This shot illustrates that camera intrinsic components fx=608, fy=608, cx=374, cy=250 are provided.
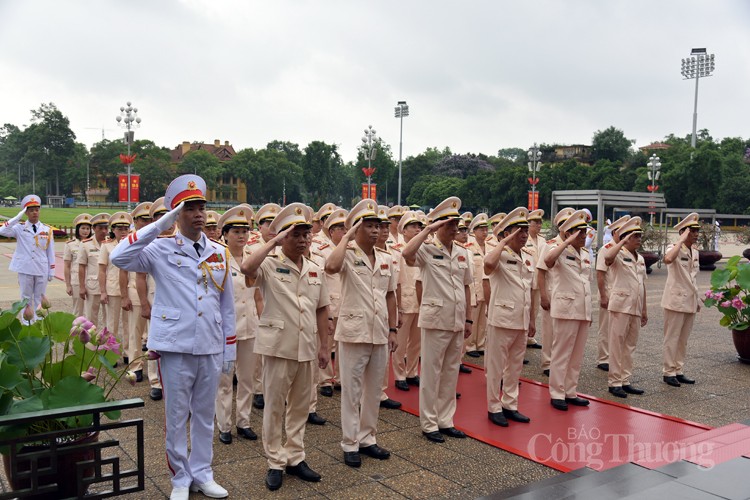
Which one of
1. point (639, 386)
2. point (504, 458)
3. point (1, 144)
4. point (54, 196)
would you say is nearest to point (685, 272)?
point (639, 386)

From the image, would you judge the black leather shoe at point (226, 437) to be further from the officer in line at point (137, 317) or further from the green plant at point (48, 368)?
the officer in line at point (137, 317)

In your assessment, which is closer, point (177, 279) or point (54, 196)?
point (177, 279)

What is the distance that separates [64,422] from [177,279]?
40.7 inches

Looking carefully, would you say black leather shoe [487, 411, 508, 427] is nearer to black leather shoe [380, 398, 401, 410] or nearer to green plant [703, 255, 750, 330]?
black leather shoe [380, 398, 401, 410]

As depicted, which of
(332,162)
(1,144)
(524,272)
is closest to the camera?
(524,272)

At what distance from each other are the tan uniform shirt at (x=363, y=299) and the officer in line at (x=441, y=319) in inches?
15.1

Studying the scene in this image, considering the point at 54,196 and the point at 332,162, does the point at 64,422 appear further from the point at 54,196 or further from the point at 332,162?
the point at 54,196

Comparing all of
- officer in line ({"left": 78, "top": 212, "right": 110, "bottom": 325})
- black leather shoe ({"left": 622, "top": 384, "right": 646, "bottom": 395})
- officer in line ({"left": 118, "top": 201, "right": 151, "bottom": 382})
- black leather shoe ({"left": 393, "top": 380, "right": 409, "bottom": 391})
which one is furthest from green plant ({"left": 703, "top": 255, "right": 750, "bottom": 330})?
officer in line ({"left": 78, "top": 212, "right": 110, "bottom": 325})

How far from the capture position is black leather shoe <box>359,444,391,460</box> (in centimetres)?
479

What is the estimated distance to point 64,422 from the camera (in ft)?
11.2

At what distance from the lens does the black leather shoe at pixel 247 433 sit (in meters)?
5.21

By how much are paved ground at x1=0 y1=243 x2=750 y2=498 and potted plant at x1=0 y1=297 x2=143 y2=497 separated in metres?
0.95

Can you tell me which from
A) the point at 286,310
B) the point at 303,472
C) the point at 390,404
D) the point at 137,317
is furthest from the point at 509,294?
the point at 137,317

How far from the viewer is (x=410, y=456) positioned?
16.0 feet
